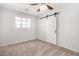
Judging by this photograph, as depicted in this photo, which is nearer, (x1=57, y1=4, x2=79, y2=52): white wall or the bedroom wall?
the bedroom wall

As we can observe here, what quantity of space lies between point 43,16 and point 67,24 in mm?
729

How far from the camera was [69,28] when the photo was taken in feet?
6.19

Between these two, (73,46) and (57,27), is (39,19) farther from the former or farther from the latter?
(73,46)

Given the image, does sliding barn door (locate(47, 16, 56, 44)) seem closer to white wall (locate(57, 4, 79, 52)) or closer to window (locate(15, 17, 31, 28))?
white wall (locate(57, 4, 79, 52))

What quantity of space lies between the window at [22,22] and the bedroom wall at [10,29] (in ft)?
0.22

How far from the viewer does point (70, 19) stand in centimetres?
184

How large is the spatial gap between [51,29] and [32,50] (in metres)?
0.83

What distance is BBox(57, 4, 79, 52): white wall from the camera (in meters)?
1.74

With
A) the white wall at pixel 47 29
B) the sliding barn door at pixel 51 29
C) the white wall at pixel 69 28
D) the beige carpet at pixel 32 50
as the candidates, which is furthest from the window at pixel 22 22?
the white wall at pixel 69 28

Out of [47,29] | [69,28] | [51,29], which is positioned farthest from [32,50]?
[69,28]

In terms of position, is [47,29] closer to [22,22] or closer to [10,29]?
[22,22]

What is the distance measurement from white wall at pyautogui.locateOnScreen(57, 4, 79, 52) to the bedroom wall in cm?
88

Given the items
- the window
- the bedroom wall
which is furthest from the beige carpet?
the window

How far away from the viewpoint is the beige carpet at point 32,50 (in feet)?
4.85
